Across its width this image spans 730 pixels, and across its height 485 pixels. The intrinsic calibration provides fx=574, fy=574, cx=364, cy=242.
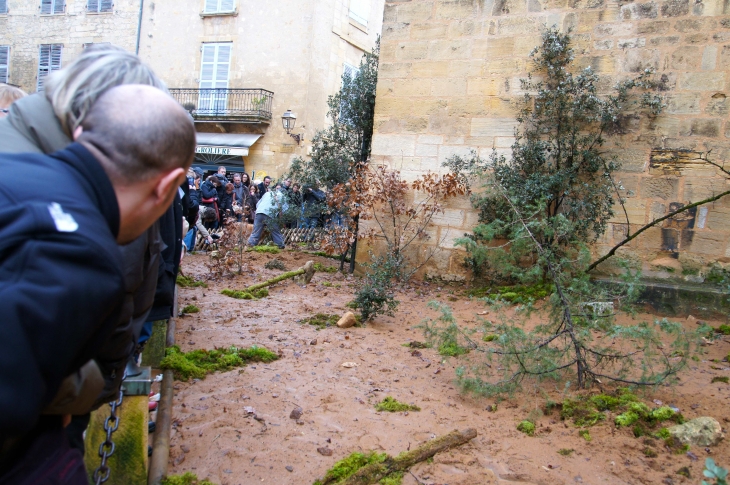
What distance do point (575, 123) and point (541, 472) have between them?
558 centimetres

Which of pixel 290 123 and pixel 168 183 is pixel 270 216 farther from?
pixel 168 183

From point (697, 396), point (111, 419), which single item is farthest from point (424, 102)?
point (111, 419)

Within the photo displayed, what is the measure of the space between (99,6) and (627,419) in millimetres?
25379

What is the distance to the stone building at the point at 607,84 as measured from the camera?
711cm

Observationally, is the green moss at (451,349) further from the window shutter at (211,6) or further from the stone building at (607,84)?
the window shutter at (211,6)

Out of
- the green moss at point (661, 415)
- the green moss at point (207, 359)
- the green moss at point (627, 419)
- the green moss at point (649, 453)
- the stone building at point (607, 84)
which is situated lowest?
the green moss at point (207, 359)

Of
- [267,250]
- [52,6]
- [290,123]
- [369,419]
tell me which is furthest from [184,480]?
[52,6]

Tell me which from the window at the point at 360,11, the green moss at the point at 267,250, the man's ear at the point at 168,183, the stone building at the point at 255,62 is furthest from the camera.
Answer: the window at the point at 360,11

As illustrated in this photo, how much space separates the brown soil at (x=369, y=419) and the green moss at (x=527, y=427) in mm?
47

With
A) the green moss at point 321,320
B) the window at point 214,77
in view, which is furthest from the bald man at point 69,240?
the window at point 214,77

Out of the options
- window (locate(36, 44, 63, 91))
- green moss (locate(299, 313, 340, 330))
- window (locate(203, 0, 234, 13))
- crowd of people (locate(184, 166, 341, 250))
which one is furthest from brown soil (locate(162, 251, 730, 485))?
window (locate(36, 44, 63, 91))

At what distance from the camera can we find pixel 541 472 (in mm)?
3250

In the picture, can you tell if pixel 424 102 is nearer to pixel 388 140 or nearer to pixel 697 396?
pixel 388 140

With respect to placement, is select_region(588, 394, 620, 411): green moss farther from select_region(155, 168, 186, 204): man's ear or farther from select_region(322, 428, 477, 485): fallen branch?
select_region(155, 168, 186, 204): man's ear
